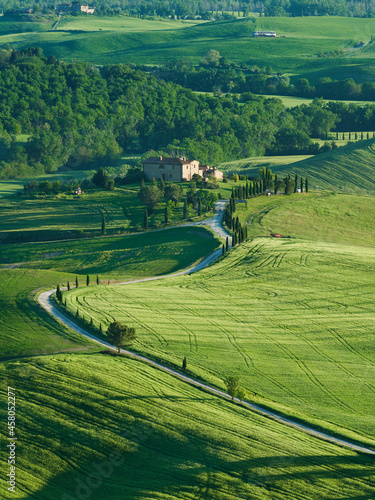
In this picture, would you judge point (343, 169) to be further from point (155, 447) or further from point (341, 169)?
point (155, 447)

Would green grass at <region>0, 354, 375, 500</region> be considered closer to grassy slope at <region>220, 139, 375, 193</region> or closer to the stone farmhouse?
the stone farmhouse

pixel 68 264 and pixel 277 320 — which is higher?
pixel 277 320

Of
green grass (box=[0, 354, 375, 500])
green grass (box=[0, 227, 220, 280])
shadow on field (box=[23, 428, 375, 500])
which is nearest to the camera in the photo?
shadow on field (box=[23, 428, 375, 500])

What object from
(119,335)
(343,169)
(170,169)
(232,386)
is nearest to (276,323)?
(119,335)

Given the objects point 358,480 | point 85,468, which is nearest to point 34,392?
point 85,468

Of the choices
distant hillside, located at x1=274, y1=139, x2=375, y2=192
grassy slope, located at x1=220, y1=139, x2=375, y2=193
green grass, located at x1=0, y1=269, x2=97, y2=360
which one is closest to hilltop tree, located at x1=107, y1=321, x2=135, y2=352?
green grass, located at x1=0, y1=269, x2=97, y2=360

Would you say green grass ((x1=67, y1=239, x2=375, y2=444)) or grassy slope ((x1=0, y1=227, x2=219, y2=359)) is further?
grassy slope ((x1=0, y1=227, x2=219, y2=359))
